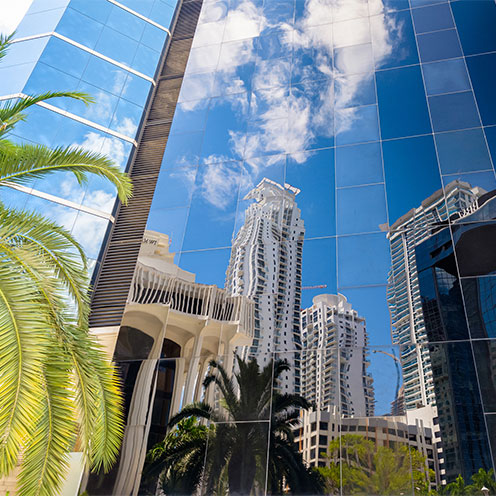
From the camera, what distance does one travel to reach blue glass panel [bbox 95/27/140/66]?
1605cm

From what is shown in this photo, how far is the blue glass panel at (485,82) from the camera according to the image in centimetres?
1131

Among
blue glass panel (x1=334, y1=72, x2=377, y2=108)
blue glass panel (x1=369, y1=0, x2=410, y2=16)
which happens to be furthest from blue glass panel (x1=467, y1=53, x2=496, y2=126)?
blue glass panel (x1=369, y1=0, x2=410, y2=16)

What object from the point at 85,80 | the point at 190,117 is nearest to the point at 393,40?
the point at 190,117

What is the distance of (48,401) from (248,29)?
12.2 meters

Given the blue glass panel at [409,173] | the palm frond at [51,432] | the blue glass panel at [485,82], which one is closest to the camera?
the palm frond at [51,432]

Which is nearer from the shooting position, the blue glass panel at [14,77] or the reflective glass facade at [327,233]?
the reflective glass facade at [327,233]

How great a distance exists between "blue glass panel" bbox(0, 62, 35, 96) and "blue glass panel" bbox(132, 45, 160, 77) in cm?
314

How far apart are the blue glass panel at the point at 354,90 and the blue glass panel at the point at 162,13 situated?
25.1 feet

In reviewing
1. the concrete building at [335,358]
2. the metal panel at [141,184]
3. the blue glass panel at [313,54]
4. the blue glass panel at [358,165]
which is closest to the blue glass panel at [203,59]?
the metal panel at [141,184]

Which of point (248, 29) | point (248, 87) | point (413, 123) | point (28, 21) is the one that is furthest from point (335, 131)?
point (28, 21)

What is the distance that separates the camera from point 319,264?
1059 cm

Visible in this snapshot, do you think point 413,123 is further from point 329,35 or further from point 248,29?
point 248,29

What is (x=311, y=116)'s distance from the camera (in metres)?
12.6

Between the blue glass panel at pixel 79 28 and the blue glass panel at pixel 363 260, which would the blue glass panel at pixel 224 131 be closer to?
the blue glass panel at pixel 363 260
